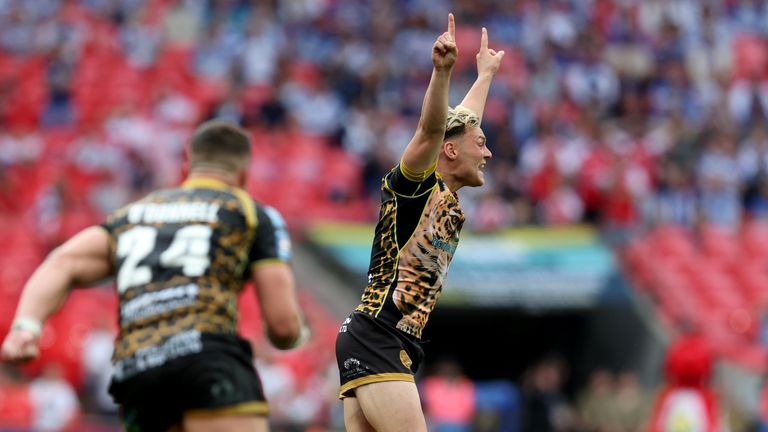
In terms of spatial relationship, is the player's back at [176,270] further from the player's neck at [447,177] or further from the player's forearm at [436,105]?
the player's neck at [447,177]

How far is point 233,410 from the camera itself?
521 centimetres

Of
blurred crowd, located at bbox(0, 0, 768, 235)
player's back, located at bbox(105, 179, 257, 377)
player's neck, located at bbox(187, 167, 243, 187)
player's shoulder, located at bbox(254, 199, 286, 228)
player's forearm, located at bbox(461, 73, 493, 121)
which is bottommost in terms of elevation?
player's back, located at bbox(105, 179, 257, 377)

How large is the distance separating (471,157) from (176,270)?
184 centimetres

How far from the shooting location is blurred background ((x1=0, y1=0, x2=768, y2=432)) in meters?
15.8

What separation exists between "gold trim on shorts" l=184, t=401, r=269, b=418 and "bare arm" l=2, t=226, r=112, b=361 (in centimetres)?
68

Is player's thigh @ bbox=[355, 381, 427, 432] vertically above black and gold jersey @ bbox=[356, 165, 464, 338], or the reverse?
black and gold jersey @ bbox=[356, 165, 464, 338]

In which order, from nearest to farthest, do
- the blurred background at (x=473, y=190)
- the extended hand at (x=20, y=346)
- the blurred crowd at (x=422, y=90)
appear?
the extended hand at (x=20, y=346) < the blurred background at (x=473, y=190) < the blurred crowd at (x=422, y=90)

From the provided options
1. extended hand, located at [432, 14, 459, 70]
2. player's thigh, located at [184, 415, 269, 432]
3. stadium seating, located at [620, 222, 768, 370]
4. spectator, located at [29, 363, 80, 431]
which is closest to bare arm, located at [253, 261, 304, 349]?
player's thigh, located at [184, 415, 269, 432]

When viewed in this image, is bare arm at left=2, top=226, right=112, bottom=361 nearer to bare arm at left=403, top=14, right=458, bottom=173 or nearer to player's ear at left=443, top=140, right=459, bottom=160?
bare arm at left=403, top=14, right=458, bottom=173

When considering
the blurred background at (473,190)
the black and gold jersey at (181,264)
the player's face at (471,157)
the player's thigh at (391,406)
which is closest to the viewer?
the black and gold jersey at (181,264)

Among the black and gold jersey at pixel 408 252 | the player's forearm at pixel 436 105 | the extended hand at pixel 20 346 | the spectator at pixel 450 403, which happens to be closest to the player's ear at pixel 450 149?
the black and gold jersey at pixel 408 252

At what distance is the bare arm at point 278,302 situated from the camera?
17.6ft

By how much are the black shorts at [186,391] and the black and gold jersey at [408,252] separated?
1.13m

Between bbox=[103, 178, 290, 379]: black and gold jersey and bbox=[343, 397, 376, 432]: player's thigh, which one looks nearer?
bbox=[103, 178, 290, 379]: black and gold jersey
